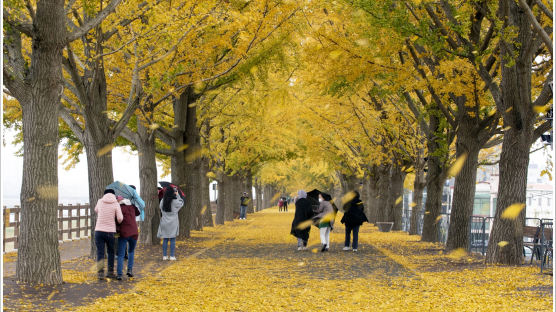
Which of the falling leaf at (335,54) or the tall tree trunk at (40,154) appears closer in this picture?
the tall tree trunk at (40,154)

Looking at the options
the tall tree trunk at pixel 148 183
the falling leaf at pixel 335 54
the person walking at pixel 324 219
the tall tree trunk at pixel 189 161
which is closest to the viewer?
the falling leaf at pixel 335 54

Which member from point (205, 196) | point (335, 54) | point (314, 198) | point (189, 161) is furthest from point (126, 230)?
point (205, 196)

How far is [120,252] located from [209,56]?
8339 mm

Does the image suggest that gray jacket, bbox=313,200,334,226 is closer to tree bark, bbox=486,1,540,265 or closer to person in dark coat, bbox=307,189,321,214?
person in dark coat, bbox=307,189,321,214

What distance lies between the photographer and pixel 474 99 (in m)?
17.2

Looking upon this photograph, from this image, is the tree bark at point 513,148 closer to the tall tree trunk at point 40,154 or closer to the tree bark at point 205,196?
the tall tree trunk at point 40,154

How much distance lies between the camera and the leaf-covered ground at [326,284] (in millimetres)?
9555

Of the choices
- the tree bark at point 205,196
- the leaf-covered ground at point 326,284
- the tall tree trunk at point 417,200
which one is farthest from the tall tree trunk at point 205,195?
the leaf-covered ground at point 326,284

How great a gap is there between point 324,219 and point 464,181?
3946 millimetres

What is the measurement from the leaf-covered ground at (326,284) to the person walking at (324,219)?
79 cm

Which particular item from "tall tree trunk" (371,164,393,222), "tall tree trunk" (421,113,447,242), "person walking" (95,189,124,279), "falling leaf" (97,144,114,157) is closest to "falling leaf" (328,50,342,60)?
"falling leaf" (97,144,114,157)

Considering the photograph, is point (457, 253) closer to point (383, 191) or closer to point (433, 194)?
point (433, 194)

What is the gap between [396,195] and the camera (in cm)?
3117

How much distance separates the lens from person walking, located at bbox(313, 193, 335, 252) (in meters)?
19.3
